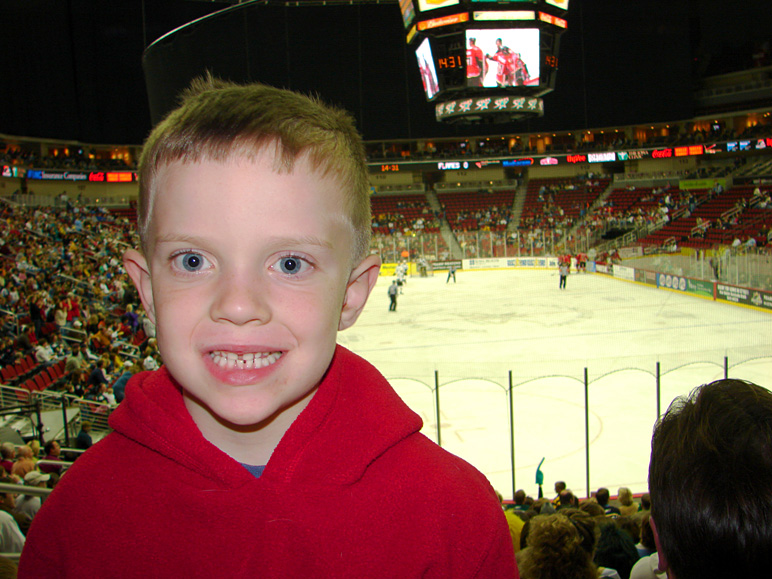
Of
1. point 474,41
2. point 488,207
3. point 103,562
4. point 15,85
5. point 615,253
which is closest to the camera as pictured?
point 103,562

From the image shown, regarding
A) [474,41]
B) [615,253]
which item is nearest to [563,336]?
[474,41]

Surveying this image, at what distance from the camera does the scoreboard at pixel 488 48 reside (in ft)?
54.7

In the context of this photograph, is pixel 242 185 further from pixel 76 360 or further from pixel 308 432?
pixel 76 360

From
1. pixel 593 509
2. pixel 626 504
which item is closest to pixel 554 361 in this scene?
pixel 626 504

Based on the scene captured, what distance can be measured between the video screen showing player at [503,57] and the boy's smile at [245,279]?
17.8 m

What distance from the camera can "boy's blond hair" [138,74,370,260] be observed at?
1.08 metres

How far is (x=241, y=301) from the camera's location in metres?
1.03

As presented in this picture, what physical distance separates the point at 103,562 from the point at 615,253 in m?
29.3

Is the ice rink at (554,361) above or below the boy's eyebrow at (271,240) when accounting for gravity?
below

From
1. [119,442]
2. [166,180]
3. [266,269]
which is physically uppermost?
[166,180]

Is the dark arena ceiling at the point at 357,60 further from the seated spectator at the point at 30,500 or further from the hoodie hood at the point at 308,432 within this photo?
the hoodie hood at the point at 308,432

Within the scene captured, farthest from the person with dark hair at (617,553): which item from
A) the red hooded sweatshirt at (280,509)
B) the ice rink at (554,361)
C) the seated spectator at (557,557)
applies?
the red hooded sweatshirt at (280,509)

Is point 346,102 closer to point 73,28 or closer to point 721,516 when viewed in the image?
point 73,28

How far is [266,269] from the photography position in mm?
1084
